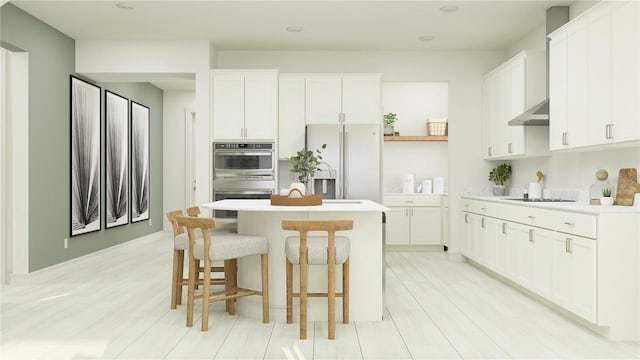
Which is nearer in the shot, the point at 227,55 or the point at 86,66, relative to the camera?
the point at 86,66

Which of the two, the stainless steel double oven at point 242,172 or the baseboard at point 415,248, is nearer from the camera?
the stainless steel double oven at point 242,172

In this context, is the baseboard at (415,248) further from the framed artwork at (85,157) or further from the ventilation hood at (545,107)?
the framed artwork at (85,157)

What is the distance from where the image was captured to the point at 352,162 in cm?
590

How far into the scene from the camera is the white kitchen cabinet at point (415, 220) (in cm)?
717

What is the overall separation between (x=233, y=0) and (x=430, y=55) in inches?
112

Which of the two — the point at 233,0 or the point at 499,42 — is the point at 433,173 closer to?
the point at 499,42

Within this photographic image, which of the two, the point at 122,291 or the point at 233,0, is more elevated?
the point at 233,0

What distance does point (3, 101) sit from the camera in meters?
5.06

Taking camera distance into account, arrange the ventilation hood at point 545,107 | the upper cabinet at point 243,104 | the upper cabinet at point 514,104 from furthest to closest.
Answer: the upper cabinet at point 243,104, the upper cabinet at point 514,104, the ventilation hood at point 545,107

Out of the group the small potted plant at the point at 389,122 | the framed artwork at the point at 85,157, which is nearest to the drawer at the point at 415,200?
the small potted plant at the point at 389,122

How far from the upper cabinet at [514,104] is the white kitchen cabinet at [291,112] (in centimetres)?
231

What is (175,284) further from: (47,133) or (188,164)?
(188,164)

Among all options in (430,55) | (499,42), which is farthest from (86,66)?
(499,42)

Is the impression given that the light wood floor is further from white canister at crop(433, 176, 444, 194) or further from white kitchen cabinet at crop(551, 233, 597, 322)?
white canister at crop(433, 176, 444, 194)
